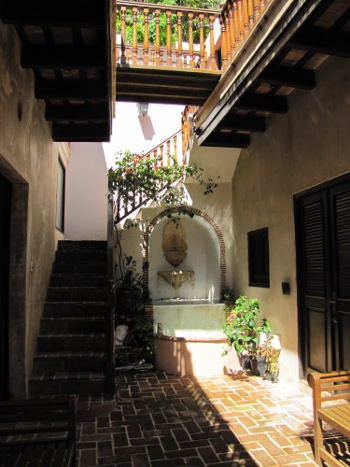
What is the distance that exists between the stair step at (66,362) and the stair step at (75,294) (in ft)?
3.97

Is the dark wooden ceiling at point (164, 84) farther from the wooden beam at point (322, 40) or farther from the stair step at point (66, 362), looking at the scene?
the stair step at point (66, 362)

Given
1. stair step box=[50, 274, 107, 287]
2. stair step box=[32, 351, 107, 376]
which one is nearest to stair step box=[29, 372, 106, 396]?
stair step box=[32, 351, 107, 376]

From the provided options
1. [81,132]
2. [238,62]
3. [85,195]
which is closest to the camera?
[238,62]

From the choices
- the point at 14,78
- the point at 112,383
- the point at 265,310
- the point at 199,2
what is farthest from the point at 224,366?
the point at 199,2

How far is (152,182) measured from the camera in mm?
7941

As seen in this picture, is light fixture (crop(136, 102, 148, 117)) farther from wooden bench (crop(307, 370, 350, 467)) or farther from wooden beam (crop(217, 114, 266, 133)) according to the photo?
wooden bench (crop(307, 370, 350, 467))

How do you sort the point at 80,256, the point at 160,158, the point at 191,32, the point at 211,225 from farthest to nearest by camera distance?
the point at 211,225 → the point at 160,158 → the point at 80,256 → the point at 191,32

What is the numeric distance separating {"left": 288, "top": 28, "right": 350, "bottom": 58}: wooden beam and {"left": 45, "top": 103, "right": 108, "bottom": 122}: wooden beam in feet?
9.51

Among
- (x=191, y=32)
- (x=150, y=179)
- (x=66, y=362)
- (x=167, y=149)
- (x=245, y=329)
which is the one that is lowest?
(x=66, y=362)

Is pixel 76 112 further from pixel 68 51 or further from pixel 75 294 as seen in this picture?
pixel 75 294

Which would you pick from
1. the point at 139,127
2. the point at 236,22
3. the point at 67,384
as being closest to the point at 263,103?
the point at 236,22

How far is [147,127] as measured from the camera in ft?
35.8

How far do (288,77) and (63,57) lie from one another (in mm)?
2733

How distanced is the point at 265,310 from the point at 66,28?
198 inches
